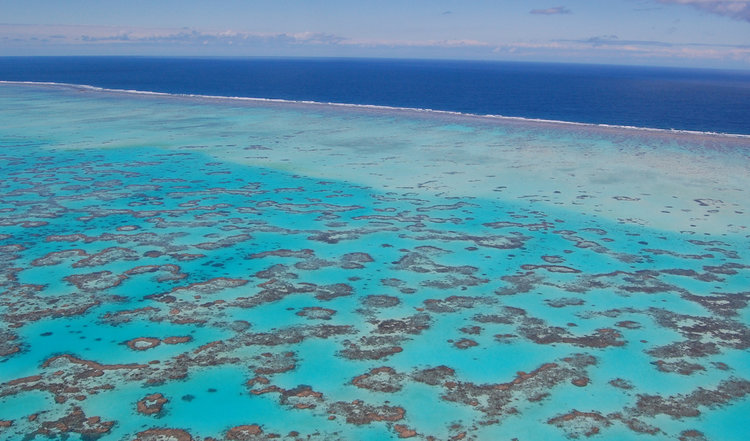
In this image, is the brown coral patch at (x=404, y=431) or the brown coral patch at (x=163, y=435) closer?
the brown coral patch at (x=163, y=435)

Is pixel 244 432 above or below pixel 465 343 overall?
below


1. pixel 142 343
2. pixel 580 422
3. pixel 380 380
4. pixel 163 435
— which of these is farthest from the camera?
pixel 142 343

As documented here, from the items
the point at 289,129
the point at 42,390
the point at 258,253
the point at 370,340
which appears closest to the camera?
the point at 42,390

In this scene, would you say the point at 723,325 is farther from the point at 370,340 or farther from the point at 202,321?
the point at 202,321

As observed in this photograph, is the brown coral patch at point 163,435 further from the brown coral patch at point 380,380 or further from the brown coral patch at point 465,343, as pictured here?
the brown coral patch at point 465,343

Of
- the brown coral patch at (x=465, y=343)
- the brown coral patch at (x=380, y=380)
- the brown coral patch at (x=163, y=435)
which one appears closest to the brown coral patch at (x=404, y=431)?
the brown coral patch at (x=380, y=380)

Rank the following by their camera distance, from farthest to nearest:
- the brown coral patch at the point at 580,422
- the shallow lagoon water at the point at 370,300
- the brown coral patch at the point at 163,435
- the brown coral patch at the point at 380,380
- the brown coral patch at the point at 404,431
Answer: the brown coral patch at the point at 380,380 → the shallow lagoon water at the point at 370,300 → the brown coral patch at the point at 580,422 → the brown coral patch at the point at 404,431 → the brown coral patch at the point at 163,435

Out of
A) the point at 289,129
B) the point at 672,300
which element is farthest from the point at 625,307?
the point at 289,129

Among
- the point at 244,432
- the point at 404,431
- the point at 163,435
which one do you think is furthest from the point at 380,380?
the point at 163,435

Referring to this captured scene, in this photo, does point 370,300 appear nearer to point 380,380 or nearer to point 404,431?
point 380,380
